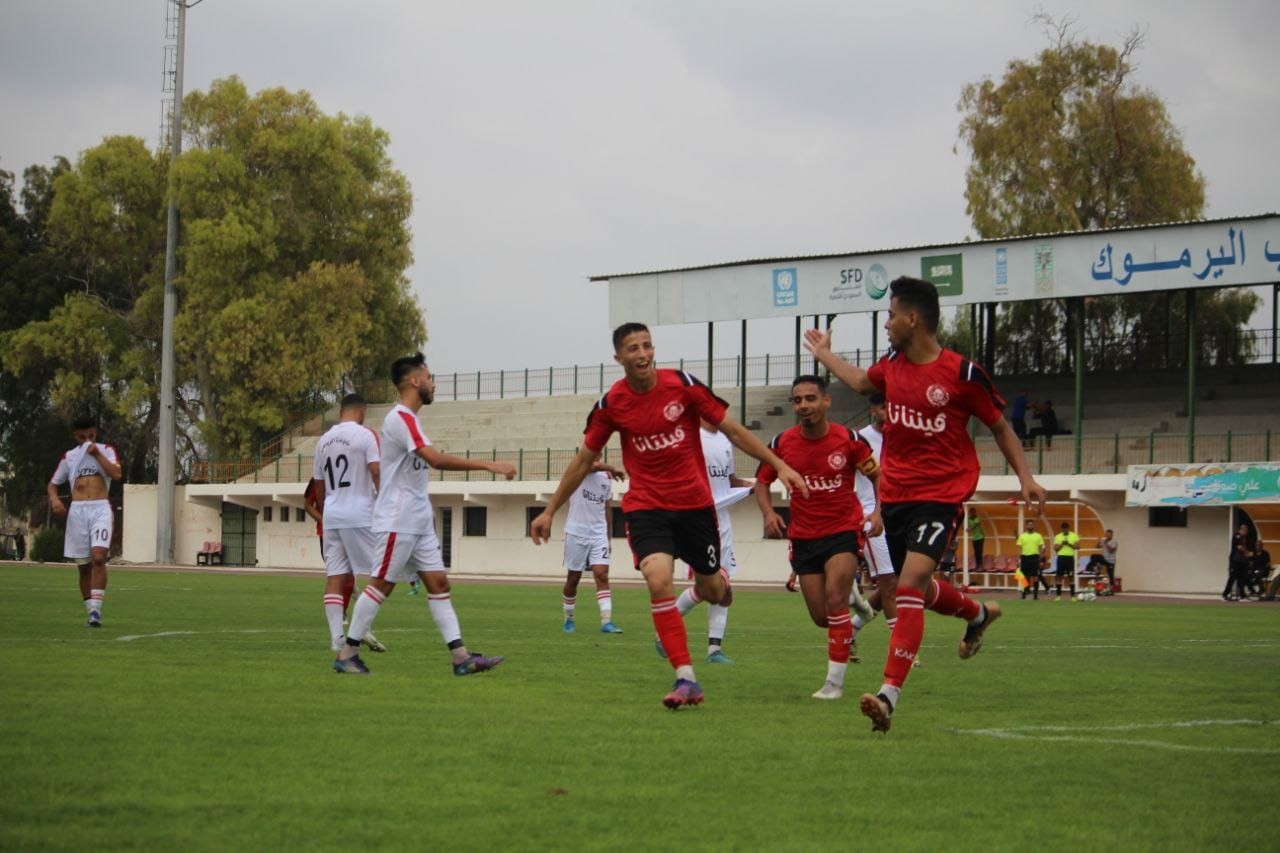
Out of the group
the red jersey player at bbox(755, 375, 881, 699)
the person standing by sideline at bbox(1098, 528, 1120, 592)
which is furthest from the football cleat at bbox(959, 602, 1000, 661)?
the person standing by sideline at bbox(1098, 528, 1120, 592)

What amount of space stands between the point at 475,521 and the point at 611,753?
163ft

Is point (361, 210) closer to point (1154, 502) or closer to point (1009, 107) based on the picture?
point (1009, 107)

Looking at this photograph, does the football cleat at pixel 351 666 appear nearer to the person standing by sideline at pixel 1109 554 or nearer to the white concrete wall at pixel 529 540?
the person standing by sideline at pixel 1109 554

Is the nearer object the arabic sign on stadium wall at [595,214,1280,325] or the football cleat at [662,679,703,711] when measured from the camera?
the football cleat at [662,679,703,711]

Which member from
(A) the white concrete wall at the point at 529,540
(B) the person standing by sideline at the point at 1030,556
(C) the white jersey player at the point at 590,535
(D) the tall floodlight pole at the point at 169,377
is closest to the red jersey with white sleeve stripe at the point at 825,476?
(C) the white jersey player at the point at 590,535

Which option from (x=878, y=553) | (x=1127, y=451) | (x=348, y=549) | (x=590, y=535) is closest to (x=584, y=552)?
(x=590, y=535)

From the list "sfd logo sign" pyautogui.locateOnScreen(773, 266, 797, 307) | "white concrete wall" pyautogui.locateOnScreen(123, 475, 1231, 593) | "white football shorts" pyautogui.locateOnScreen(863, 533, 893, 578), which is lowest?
"white concrete wall" pyautogui.locateOnScreen(123, 475, 1231, 593)

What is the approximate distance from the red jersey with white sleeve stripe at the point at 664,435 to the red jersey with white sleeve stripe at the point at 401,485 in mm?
2267

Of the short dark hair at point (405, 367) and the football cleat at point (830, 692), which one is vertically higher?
the short dark hair at point (405, 367)

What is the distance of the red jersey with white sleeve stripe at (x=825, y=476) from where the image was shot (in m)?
11.5

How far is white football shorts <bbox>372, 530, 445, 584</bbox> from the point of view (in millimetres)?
11938

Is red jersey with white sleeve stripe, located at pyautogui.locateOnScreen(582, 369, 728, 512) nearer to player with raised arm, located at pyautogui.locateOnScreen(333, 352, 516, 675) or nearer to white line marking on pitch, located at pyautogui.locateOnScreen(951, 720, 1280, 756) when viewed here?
player with raised arm, located at pyautogui.locateOnScreen(333, 352, 516, 675)

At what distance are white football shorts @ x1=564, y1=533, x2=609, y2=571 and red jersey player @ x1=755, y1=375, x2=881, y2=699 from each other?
25.6ft

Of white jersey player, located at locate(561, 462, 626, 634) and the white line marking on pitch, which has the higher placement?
white jersey player, located at locate(561, 462, 626, 634)
